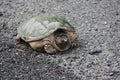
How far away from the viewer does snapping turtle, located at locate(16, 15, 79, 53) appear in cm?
496

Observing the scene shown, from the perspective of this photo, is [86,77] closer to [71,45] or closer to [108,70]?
[108,70]

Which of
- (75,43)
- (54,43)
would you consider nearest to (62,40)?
(54,43)

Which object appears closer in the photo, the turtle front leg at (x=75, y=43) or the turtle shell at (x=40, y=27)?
the turtle shell at (x=40, y=27)

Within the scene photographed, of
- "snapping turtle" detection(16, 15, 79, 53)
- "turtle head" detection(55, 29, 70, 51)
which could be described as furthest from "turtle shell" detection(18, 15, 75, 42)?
"turtle head" detection(55, 29, 70, 51)

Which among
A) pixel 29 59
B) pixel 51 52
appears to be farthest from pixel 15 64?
pixel 51 52

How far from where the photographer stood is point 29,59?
4922mm

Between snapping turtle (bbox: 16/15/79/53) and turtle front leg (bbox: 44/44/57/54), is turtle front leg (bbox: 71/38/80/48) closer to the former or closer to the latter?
snapping turtle (bbox: 16/15/79/53)

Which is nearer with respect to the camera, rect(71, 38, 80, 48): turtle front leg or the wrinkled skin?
the wrinkled skin

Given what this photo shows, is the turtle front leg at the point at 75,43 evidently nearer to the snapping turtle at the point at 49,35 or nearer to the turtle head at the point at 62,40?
the snapping turtle at the point at 49,35

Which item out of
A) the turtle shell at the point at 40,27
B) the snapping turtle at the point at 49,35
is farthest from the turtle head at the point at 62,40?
the turtle shell at the point at 40,27

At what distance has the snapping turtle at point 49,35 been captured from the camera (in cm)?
496

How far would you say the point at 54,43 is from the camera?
5.00 metres

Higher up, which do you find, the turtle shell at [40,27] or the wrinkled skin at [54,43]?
the turtle shell at [40,27]

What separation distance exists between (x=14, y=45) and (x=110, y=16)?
1979mm
